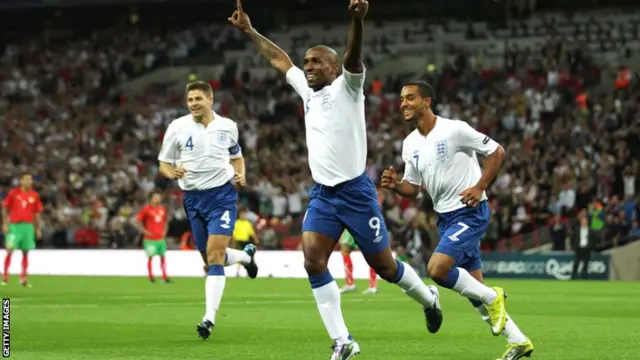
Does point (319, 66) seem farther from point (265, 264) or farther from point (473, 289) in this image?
point (265, 264)

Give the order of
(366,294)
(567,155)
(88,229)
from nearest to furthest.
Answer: (366,294), (567,155), (88,229)

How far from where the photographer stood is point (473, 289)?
1102cm

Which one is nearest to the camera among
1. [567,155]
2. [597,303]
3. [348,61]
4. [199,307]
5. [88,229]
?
[348,61]

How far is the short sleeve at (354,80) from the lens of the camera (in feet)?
33.3

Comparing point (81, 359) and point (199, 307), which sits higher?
point (81, 359)

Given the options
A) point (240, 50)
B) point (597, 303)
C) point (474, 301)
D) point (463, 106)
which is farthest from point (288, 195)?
point (474, 301)

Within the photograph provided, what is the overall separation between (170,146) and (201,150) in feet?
1.39

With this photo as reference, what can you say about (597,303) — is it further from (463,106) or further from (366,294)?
(463,106)

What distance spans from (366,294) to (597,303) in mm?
4893

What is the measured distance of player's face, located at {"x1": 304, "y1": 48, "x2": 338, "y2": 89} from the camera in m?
10.5

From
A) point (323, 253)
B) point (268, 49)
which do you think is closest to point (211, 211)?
point (268, 49)

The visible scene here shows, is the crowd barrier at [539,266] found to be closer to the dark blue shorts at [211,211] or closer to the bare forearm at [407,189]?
the dark blue shorts at [211,211]

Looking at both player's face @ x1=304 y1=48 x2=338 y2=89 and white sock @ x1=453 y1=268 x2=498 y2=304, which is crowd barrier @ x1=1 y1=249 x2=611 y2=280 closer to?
white sock @ x1=453 y1=268 x2=498 y2=304

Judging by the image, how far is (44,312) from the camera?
709 inches
